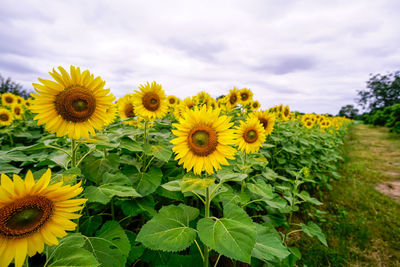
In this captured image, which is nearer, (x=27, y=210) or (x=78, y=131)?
(x=27, y=210)

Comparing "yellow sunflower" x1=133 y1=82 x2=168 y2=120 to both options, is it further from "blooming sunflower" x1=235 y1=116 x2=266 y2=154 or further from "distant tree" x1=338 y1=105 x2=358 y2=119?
"distant tree" x1=338 y1=105 x2=358 y2=119

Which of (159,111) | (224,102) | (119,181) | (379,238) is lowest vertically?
(379,238)

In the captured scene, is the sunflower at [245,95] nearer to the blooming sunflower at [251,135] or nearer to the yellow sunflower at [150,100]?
the blooming sunflower at [251,135]

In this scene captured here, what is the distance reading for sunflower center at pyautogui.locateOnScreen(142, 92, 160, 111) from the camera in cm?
279

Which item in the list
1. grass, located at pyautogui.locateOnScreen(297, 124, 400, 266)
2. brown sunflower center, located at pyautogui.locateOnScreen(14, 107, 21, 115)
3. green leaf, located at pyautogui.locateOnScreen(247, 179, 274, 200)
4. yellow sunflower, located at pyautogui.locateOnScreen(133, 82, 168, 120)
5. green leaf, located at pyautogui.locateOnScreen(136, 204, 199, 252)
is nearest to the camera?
green leaf, located at pyautogui.locateOnScreen(136, 204, 199, 252)

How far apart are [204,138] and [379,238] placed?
4.63m

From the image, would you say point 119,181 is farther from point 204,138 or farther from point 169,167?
point 169,167

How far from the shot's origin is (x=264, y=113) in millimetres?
3613

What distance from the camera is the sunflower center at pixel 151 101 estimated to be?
9.15 feet

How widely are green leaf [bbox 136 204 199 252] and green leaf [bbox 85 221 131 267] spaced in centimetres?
18

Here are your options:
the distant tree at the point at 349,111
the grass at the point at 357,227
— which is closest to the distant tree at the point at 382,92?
the distant tree at the point at 349,111

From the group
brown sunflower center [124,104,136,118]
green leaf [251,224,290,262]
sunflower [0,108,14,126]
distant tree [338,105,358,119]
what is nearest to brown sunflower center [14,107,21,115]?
sunflower [0,108,14,126]

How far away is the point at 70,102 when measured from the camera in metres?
1.66

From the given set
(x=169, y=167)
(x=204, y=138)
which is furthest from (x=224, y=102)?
(x=204, y=138)
